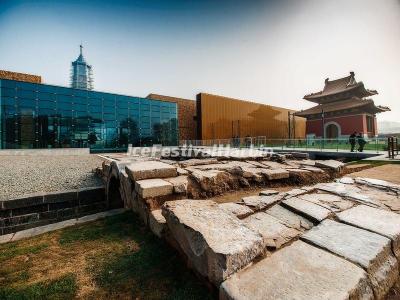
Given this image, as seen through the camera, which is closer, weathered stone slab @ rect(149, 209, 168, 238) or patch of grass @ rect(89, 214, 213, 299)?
patch of grass @ rect(89, 214, 213, 299)

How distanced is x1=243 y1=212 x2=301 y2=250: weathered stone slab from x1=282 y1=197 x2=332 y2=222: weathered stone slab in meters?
0.35

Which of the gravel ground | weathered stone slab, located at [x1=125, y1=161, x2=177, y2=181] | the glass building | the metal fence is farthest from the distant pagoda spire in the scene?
weathered stone slab, located at [x1=125, y1=161, x2=177, y2=181]

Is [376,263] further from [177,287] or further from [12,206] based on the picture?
[12,206]

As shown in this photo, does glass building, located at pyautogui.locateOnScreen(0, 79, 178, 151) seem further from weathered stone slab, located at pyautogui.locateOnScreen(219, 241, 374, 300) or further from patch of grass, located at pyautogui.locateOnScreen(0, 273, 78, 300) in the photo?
weathered stone slab, located at pyautogui.locateOnScreen(219, 241, 374, 300)

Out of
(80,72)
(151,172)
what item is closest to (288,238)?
(151,172)

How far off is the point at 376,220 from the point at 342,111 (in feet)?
93.2

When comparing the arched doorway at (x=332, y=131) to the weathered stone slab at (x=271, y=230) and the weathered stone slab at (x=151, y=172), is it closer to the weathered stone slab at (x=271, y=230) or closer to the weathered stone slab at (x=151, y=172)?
the weathered stone slab at (x=151, y=172)

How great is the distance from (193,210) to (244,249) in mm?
767

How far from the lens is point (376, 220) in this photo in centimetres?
217

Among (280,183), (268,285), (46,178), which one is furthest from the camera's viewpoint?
(46,178)

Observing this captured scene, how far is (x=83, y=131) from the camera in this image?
1850cm

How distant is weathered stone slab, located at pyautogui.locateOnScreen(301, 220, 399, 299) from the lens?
59.6 inches

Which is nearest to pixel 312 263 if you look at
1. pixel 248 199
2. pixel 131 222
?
pixel 248 199

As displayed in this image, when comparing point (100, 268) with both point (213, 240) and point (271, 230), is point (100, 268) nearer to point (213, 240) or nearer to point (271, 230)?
point (213, 240)
